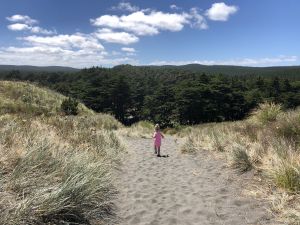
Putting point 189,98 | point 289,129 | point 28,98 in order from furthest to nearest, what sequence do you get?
point 189,98 < point 28,98 < point 289,129

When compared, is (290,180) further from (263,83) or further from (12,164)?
(263,83)

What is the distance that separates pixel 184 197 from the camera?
669 cm

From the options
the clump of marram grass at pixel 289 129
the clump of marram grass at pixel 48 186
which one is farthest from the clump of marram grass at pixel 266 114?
the clump of marram grass at pixel 48 186

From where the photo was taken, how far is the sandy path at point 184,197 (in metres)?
5.53

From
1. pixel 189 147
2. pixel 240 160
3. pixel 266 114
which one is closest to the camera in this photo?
pixel 240 160

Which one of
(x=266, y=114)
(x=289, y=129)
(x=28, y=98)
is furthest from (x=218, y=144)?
(x=28, y=98)

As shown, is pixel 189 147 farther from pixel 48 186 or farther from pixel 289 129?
pixel 48 186

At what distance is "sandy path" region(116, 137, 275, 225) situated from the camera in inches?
218

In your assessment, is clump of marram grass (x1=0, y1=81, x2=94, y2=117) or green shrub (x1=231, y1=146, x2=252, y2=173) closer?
green shrub (x1=231, y1=146, x2=252, y2=173)

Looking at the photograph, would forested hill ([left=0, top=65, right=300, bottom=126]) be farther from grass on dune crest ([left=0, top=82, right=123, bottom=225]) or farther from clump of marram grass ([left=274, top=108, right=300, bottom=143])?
grass on dune crest ([left=0, top=82, right=123, bottom=225])

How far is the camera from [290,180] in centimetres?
615

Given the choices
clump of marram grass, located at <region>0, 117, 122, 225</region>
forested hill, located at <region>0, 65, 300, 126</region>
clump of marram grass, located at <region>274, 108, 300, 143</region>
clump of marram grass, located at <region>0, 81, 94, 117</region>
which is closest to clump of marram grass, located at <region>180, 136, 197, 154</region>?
clump of marram grass, located at <region>274, 108, 300, 143</region>

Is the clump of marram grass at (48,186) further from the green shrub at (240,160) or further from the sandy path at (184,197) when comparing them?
the green shrub at (240,160)

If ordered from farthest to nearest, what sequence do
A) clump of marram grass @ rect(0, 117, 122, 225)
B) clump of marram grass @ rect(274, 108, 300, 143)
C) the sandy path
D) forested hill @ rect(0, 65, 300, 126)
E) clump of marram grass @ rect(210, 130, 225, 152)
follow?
forested hill @ rect(0, 65, 300, 126), clump of marram grass @ rect(210, 130, 225, 152), clump of marram grass @ rect(274, 108, 300, 143), the sandy path, clump of marram grass @ rect(0, 117, 122, 225)
